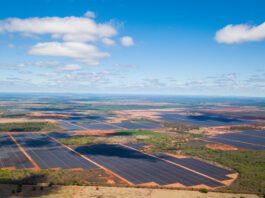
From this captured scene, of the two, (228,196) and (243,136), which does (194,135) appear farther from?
(228,196)

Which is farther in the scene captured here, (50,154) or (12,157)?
(50,154)

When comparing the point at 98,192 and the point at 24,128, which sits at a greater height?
the point at 24,128

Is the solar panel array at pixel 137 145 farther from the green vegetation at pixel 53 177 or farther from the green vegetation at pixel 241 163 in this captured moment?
the green vegetation at pixel 53 177

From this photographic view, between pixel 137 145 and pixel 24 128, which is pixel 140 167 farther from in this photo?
pixel 24 128

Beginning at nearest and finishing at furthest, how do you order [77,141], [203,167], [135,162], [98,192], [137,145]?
[98,192], [203,167], [135,162], [137,145], [77,141]

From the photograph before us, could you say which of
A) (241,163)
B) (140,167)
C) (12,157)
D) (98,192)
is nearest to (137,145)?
(140,167)

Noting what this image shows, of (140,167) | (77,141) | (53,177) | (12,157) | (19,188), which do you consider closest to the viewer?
(19,188)

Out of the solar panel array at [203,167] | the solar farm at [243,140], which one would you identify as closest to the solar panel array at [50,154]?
the solar panel array at [203,167]

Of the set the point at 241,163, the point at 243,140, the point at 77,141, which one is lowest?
the point at 241,163
